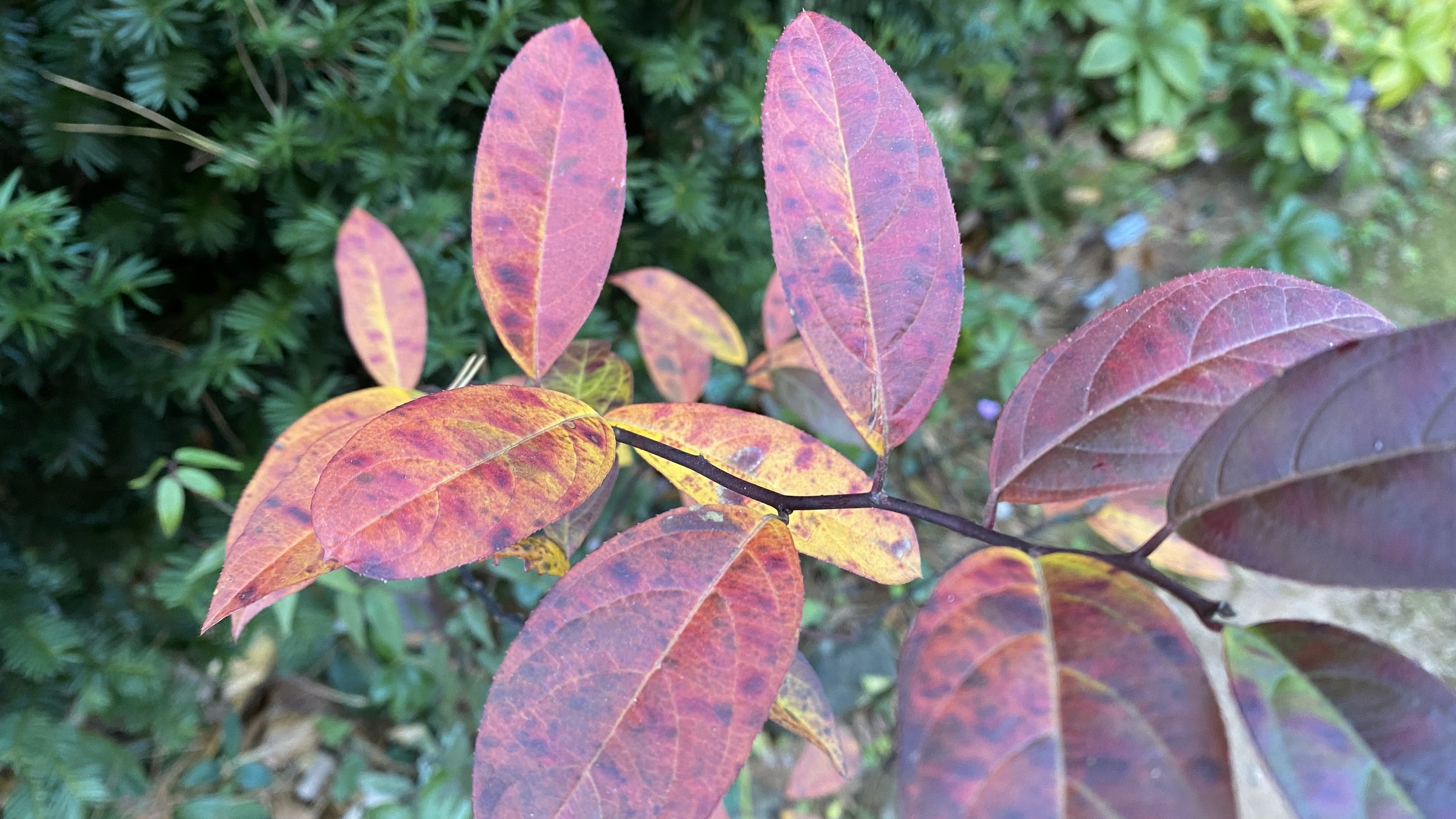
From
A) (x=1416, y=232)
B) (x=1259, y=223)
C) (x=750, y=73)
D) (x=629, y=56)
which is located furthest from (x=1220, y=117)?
(x=629, y=56)

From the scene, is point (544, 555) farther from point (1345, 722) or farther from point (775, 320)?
point (775, 320)

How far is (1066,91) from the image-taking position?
98.3 inches

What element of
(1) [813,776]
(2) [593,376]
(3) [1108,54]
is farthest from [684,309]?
(3) [1108,54]

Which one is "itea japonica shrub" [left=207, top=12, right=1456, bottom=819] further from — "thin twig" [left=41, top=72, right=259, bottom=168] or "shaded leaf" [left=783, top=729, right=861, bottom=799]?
→ "shaded leaf" [left=783, top=729, right=861, bottom=799]

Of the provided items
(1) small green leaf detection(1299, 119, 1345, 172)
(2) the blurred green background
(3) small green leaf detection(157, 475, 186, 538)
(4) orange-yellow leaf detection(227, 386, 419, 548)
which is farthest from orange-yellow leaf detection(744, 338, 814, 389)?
(1) small green leaf detection(1299, 119, 1345, 172)

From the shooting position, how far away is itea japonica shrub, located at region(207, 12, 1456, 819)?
285 mm

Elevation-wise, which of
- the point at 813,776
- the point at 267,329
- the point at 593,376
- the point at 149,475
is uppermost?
the point at 593,376

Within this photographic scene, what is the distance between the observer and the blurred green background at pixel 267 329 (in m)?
0.85

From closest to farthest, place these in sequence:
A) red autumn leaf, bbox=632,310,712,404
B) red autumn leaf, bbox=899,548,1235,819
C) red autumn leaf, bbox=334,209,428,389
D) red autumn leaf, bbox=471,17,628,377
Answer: red autumn leaf, bbox=899,548,1235,819 < red autumn leaf, bbox=471,17,628,377 < red autumn leaf, bbox=334,209,428,389 < red autumn leaf, bbox=632,310,712,404

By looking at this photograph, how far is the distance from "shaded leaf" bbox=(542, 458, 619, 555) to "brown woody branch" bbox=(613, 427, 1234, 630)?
0.07 metres

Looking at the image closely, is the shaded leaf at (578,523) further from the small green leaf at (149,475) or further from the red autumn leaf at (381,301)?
the small green leaf at (149,475)

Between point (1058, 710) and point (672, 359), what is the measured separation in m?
0.73

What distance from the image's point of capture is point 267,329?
0.91 metres

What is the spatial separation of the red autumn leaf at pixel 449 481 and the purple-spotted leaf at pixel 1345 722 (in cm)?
32
